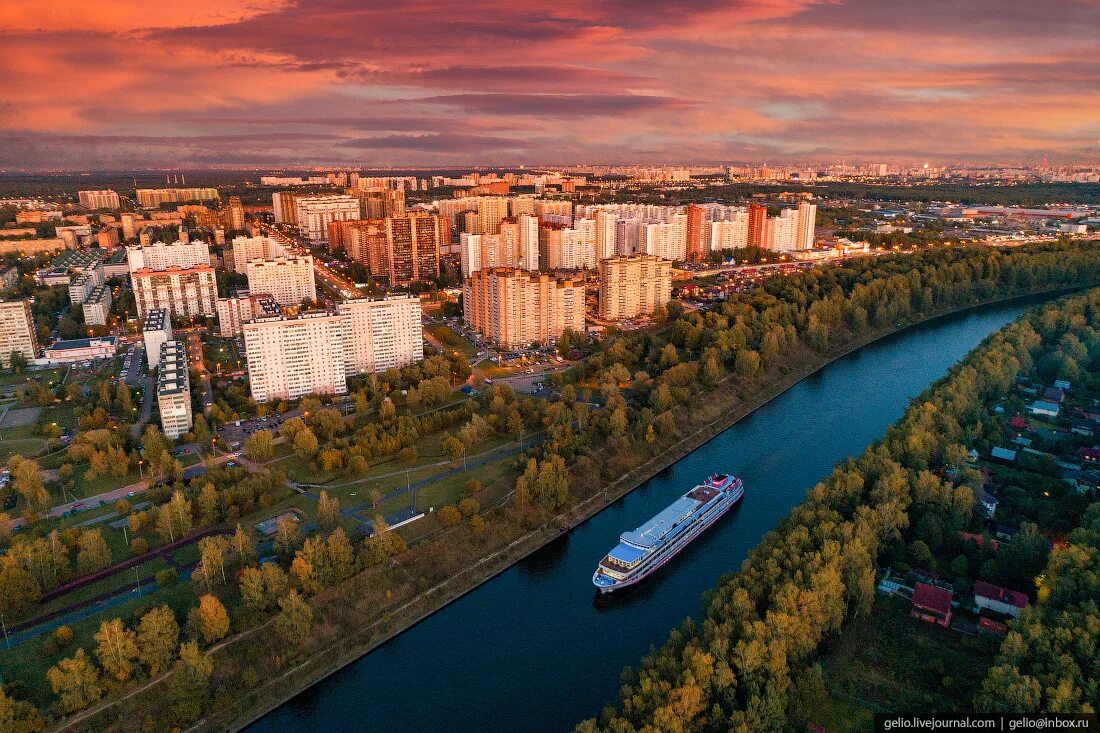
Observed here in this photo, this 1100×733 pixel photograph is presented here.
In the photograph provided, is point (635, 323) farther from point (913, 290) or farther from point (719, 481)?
point (719, 481)

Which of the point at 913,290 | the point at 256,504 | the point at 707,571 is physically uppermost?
the point at 913,290

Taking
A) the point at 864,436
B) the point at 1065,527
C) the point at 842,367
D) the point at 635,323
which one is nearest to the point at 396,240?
the point at 635,323

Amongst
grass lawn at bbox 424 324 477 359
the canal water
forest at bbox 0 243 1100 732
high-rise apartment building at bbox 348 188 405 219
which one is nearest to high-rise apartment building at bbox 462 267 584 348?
grass lawn at bbox 424 324 477 359

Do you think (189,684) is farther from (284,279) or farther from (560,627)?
(284,279)

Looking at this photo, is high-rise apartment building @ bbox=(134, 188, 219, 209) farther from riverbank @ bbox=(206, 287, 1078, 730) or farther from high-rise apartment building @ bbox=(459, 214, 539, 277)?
riverbank @ bbox=(206, 287, 1078, 730)

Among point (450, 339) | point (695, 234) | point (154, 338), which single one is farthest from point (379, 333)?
point (695, 234)

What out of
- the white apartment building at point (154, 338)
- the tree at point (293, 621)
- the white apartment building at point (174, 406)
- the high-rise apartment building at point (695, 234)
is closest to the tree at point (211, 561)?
the tree at point (293, 621)
